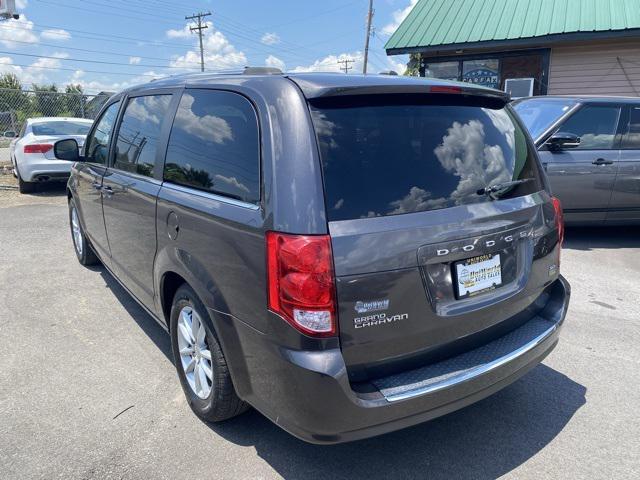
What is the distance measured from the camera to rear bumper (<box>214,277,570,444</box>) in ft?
6.64

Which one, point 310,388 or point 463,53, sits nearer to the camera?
point 310,388

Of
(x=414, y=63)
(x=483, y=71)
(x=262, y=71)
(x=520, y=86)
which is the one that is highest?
(x=414, y=63)

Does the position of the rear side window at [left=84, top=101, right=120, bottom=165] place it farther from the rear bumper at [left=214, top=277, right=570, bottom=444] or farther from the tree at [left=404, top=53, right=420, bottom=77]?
the tree at [left=404, top=53, right=420, bottom=77]

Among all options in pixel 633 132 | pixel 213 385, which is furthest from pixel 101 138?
Result: pixel 633 132

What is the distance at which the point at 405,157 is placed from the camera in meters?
2.28

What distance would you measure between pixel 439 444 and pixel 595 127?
5.40 metres

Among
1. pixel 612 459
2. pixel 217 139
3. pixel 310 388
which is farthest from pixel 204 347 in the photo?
pixel 612 459

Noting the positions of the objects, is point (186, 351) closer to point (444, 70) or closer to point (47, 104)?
point (444, 70)

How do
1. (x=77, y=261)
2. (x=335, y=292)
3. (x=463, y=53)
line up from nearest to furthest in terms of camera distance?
(x=335, y=292) < (x=77, y=261) < (x=463, y=53)

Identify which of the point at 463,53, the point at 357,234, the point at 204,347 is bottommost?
the point at 204,347

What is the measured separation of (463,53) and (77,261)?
34.3ft

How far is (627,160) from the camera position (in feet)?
21.0

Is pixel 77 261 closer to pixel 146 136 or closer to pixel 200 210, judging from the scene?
pixel 146 136

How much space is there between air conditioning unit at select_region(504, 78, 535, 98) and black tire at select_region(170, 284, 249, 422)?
447 inches
